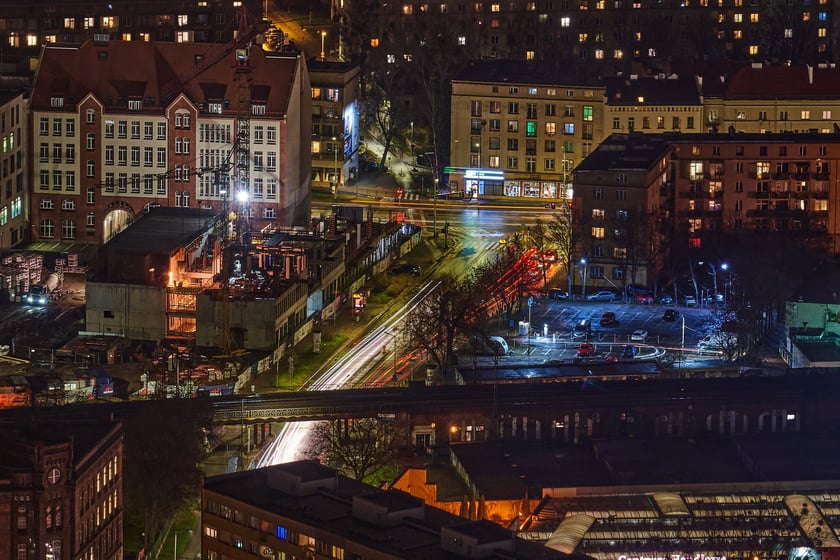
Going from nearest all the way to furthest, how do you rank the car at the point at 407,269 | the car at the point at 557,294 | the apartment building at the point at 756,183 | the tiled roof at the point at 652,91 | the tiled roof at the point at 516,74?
1. the car at the point at 557,294
2. the car at the point at 407,269
3. the apartment building at the point at 756,183
4. the tiled roof at the point at 652,91
5. the tiled roof at the point at 516,74

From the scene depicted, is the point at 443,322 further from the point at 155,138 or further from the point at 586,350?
the point at 155,138

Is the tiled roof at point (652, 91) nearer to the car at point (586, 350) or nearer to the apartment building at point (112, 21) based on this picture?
the apartment building at point (112, 21)

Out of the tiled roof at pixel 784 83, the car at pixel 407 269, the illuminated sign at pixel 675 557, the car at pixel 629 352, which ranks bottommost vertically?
the illuminated sign at pixel 675 557

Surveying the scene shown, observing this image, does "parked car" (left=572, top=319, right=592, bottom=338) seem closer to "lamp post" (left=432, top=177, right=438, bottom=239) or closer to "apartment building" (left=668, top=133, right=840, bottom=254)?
"apartment building" (left=668, top=133, right=840, bottom=254)

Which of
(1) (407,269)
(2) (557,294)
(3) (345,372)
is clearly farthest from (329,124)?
(3) (345,372)

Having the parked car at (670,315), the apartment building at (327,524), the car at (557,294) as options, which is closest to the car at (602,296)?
the car at (557,294)
